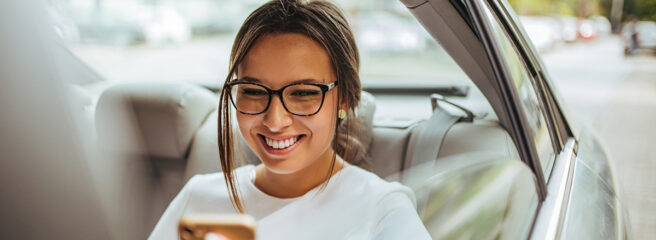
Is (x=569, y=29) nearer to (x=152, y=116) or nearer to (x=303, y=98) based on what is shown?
(x=152, y=116)

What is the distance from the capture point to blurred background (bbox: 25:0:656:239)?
1371 millimetres

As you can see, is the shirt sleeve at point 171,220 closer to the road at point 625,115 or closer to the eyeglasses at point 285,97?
the eyeglasses at point 285,97

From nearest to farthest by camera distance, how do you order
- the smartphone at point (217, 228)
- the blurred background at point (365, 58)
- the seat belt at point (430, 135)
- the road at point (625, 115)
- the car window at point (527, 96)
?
the smartphone at point (217, 228), the car window at point (527, 96), the blurred background at point (365, 58), the seat belt at point (430, 135), the road at point (625, 115)

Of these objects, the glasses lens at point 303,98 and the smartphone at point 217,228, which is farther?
the glasses lens at point 303,98

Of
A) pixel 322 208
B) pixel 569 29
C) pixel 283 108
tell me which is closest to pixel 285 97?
pixel 283 108

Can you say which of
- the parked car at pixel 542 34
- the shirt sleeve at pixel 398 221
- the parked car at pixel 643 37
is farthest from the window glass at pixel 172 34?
the parked car at pixel 643 37

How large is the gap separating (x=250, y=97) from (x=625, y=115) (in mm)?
8014

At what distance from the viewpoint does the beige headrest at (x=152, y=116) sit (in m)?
1.25

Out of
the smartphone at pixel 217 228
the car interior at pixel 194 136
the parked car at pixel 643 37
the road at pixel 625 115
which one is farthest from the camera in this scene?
the parked car at pixel 643 37

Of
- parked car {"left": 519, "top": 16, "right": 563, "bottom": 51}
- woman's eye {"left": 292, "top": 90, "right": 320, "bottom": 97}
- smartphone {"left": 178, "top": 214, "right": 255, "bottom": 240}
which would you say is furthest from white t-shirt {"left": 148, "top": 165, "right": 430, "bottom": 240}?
parked car {"left": 519, "top": 16, "right": 563, "bottom": 51}

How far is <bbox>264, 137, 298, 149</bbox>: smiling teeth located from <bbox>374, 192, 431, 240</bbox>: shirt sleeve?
0.77 feet

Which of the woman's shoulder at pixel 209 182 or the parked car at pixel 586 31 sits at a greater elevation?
the woman's shoulder at pixel 209 182

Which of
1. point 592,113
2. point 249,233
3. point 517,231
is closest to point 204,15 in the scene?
point 517,231

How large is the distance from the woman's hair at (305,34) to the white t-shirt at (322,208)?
36mm
